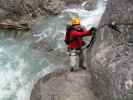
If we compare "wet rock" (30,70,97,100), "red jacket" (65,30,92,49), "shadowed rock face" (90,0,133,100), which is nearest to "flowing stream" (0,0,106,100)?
"wet rock" (30,70,97,100)

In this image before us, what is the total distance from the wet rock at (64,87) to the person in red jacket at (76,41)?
0.35m

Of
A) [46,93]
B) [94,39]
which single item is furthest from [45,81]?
[94,39]

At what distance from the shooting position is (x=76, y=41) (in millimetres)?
6844

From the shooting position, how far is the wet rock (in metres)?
6.33

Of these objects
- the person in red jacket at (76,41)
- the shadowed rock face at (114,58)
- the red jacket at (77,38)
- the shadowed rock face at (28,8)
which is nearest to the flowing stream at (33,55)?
the shadowed rock face at (28,8)

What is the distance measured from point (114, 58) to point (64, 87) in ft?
4.48

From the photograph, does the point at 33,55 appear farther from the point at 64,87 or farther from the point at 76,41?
the point at 64,87

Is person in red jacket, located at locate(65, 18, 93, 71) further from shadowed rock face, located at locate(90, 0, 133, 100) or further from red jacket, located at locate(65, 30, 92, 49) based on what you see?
shadowed rock face, located at locate(90, 0, 133, 100)

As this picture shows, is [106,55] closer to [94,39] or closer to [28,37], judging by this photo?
[94,39]

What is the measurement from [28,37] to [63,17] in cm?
186

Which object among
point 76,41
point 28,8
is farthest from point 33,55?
point 76,41

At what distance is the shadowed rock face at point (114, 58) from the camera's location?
18.0ft

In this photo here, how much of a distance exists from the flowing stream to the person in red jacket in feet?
6.15

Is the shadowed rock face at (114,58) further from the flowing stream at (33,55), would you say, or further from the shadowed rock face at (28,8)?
the shadowed rock face at (28,8)
